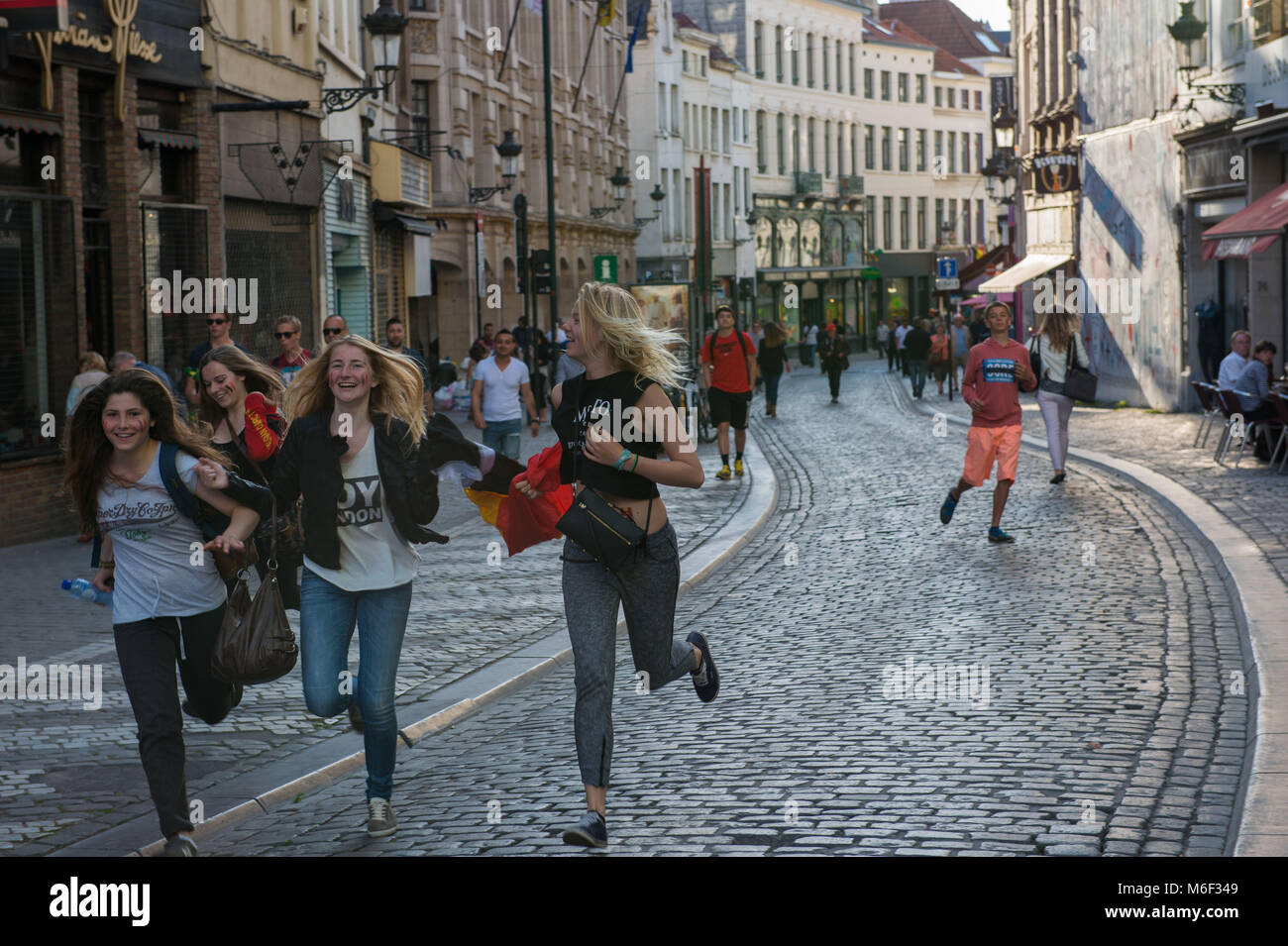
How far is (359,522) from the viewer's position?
20.7 ft

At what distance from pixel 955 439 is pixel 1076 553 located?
13.0m

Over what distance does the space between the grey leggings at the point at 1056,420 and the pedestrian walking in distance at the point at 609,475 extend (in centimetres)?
1218

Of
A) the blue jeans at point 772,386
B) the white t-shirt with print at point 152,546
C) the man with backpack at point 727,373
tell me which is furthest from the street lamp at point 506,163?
the white t-shirt with print at point 152,546

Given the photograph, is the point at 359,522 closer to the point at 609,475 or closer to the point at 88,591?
the point at 609,475

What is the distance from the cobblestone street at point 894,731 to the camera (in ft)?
20.2

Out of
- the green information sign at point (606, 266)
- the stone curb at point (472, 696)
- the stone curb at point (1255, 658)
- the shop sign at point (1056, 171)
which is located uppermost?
the shop sign at point (1056, 171)

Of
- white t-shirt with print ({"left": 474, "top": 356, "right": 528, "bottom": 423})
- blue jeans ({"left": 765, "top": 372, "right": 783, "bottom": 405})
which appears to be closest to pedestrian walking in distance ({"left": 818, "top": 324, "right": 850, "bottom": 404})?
blue jeans ({"left": 765, "top": 372, "right": 783, "bottom": 405})

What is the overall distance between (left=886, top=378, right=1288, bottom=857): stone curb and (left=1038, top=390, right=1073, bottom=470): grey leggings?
0.80 metres

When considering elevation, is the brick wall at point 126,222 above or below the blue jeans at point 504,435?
above

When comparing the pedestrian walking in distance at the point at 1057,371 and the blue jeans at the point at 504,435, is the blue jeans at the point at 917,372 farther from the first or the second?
the blue jeans at the point at 504,435

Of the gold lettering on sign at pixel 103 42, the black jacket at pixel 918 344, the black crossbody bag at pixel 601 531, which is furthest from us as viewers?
the black jacket at pixel 918 344

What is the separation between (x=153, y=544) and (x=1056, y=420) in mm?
13081

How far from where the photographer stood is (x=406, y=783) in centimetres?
721
